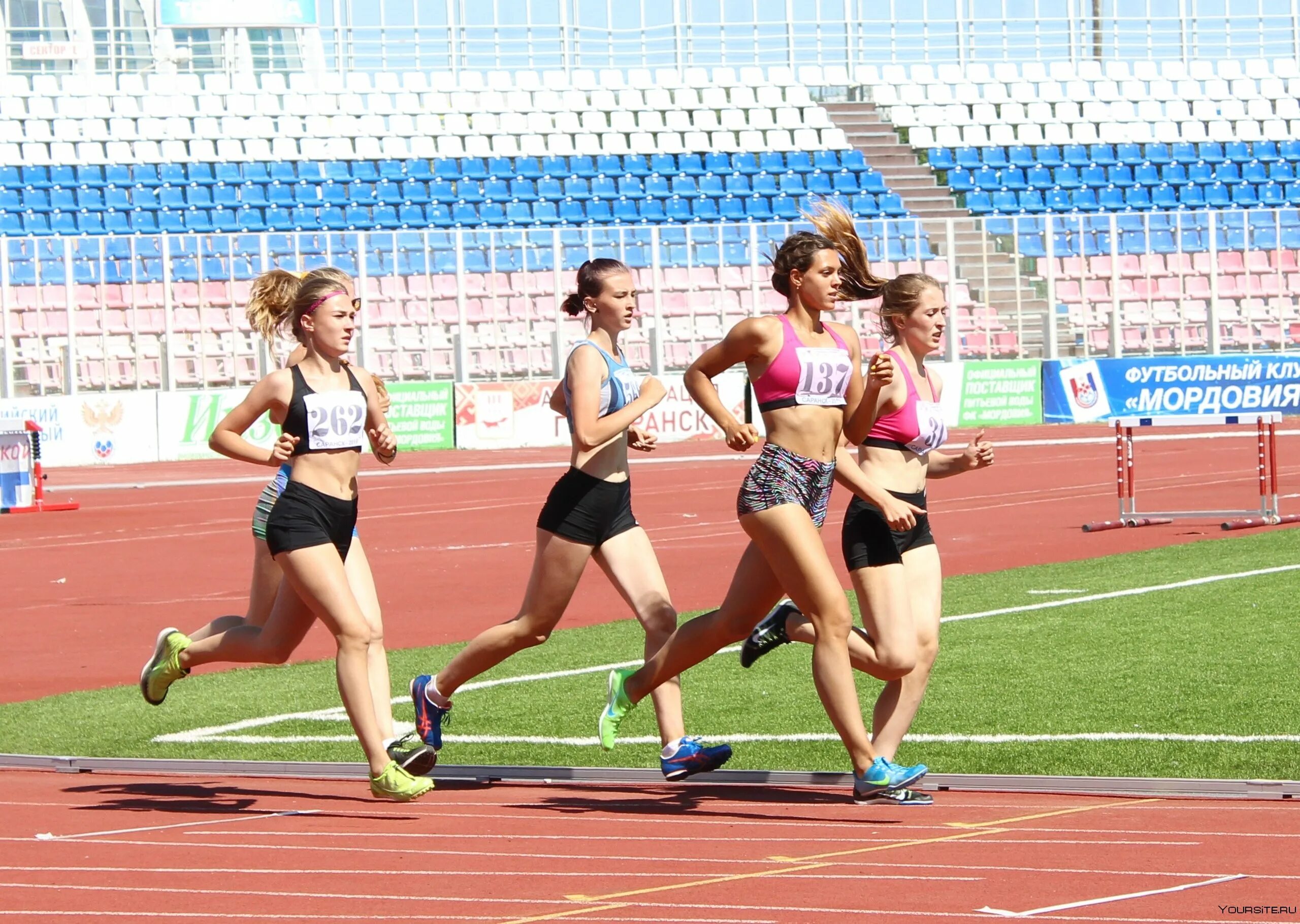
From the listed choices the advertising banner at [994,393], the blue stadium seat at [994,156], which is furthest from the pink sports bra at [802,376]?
the blue stadium seat at [994,156]

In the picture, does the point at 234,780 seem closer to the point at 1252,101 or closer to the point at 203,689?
the point at 203,689

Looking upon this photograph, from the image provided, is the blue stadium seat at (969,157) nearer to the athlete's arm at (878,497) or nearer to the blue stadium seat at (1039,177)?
the blue stadium seat at (1039,177)

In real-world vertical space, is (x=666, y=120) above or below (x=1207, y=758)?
above

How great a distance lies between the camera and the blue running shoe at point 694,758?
7.02 m

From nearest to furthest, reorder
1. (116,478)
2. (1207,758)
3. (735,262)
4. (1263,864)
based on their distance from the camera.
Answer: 1. (1263,864)
2. (1207,758)
3. (116,478)
4. (735,262)

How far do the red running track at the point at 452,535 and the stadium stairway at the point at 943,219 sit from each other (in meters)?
4.10

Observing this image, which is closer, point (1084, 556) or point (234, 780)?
point (234, 780)

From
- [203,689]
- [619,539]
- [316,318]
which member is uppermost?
[316,318]

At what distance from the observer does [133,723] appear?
9.42 metres

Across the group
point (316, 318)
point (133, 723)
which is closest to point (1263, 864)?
point (316, 318)

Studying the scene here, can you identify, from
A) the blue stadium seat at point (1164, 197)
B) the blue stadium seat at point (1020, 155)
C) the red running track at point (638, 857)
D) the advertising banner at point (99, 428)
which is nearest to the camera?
the red running track at point (638, 857)

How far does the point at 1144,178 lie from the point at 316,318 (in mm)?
36219

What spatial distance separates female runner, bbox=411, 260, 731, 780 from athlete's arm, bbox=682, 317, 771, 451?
0.28 m

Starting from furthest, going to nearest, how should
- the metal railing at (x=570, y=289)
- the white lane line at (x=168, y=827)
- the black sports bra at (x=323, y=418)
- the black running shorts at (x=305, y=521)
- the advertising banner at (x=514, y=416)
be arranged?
the advertising banner at (x=514, y=416) → the metal railing at (x=570, y=289) → the black sports bra at (x=323, y=418) → the black running shorts at (x=305, y=521) → the white lane line at (x=168, y=827)
